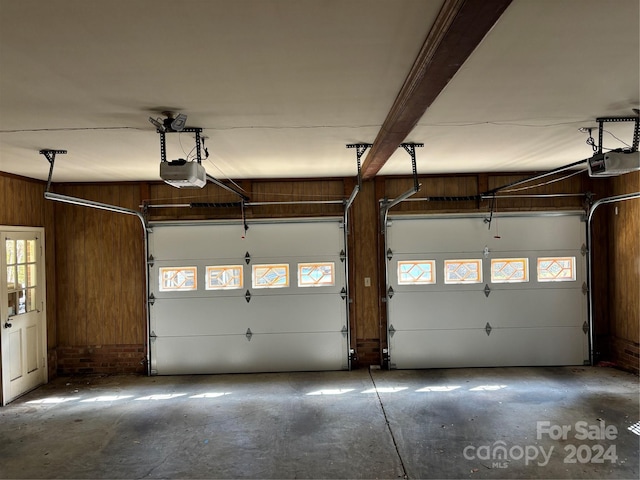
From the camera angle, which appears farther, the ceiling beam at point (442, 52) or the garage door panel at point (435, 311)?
the garage door panel at point (435, 311)

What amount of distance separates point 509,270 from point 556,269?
626mm

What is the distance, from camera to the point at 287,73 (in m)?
2.06

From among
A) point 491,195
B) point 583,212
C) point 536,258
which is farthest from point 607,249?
point 491,195

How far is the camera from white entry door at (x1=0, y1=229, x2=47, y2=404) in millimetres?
4617

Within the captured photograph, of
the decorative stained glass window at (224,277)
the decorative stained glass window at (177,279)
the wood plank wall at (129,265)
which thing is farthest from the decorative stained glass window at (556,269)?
the decorative stained glass window at (177,279)

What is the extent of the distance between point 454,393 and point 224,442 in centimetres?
252

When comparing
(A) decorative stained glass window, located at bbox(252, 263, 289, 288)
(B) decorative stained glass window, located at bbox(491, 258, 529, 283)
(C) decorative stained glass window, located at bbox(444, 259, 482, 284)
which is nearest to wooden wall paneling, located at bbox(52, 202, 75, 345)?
(A) decorative stained glass window, located at bbox(252, 263, 289, 288)

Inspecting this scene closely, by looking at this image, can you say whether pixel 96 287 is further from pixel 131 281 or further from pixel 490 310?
pixel 490 310

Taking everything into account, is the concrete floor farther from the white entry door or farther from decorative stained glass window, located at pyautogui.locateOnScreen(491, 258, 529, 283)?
decorative stained glass window, located at pyautogui.locateOnScreen(491, 258, 529, 283)

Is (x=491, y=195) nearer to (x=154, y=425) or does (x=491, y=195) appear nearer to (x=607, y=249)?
(x=607, y=249)

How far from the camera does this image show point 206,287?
5.49 m

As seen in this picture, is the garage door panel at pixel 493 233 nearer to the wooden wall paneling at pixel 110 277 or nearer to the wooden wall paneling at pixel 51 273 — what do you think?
the wooden wall paneling at pixel 110 277

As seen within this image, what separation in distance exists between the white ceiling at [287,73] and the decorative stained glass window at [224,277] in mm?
2122

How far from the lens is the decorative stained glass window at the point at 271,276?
551 centimetres
